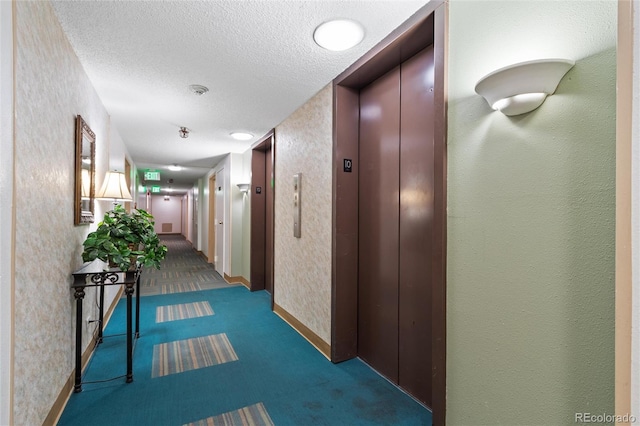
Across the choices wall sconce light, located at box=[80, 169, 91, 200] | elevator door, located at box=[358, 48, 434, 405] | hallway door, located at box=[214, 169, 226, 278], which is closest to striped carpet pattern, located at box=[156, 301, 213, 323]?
wall sconce light, located at box=[80, 169, 91, 200]

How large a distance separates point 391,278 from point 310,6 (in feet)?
6.03

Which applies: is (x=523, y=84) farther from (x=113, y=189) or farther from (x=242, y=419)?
(x=113, y=189)

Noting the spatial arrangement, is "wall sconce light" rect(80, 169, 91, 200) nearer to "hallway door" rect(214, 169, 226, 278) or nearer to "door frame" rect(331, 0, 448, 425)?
"door frame" rect(331, 0, 448, 425)

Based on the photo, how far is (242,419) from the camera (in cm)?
175

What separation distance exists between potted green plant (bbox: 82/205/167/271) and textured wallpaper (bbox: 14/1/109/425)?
14cm

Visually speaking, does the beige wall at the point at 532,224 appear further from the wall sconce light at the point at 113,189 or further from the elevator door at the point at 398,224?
the wall sconce light at the point at 113,189

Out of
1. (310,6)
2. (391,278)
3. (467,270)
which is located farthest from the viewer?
(391,278)

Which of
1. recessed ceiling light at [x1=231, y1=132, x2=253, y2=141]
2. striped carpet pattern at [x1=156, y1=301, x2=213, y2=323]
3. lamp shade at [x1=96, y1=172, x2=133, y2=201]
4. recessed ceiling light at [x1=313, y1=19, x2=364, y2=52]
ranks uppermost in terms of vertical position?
recessed ceiling light at [x1=313, y1=19, x2=364, y2=52]

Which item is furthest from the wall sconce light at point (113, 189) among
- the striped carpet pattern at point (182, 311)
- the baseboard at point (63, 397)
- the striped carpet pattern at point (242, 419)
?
the striped carpet pattern at point (242, 419)

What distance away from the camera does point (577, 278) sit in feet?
3.26

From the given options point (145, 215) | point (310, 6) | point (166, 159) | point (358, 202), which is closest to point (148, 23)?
point (310, 6)

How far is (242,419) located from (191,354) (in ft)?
3.47

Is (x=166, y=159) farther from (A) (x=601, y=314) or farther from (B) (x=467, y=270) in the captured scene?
(A) (x=601, y=314)

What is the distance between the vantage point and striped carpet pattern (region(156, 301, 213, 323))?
11.4 ft
